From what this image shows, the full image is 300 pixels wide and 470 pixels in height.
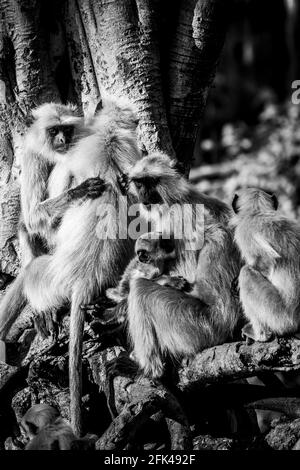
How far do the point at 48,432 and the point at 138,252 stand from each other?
4.71 ft

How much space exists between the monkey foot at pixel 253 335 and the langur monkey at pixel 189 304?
168 millimetres

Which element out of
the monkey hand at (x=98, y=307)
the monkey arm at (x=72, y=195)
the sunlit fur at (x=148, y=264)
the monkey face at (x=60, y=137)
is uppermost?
the monkey face at (x=60, y=137)

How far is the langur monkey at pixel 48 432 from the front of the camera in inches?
211

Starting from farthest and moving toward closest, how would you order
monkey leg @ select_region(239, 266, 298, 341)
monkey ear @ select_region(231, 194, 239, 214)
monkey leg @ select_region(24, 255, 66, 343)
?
1. monkey leg @ select_region(24, 255, 66, 343)
2. monkey ear @ select_region(231, 194, 239, 214)
3. monkey leg @ select_region(239, 266, 298, 341)

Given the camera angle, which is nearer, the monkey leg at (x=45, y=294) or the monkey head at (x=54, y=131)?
the monkey leg at (x=45, y=294)

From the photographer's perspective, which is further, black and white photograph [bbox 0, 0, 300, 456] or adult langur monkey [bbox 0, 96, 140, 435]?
adult langur monkey [bbox 0, 96, 140, 435]

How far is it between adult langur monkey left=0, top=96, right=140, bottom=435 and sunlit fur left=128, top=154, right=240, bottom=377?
0.45m

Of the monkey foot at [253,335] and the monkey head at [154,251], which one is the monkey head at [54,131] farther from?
the monkey foot at [253,335]

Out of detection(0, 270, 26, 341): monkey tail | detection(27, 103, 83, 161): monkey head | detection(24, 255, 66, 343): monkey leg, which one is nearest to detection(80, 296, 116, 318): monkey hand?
detection(24, 255, 66, 343): monkey leg

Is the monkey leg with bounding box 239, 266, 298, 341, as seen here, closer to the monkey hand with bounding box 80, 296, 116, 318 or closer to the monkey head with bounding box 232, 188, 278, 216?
the monkey head with bounding box 232, 188, 278, 216

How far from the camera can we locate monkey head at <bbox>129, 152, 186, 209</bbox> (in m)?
6.42

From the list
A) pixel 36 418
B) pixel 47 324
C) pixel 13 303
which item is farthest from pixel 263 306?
pixel 13 303

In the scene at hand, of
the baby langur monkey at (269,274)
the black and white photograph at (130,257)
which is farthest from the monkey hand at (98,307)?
the baby langur monkey at (269,274)

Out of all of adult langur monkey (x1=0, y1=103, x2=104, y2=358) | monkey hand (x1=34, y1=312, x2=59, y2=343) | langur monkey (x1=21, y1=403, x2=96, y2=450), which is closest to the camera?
langur monkey (x1=21, y1=403, x2=96, y2=450)
